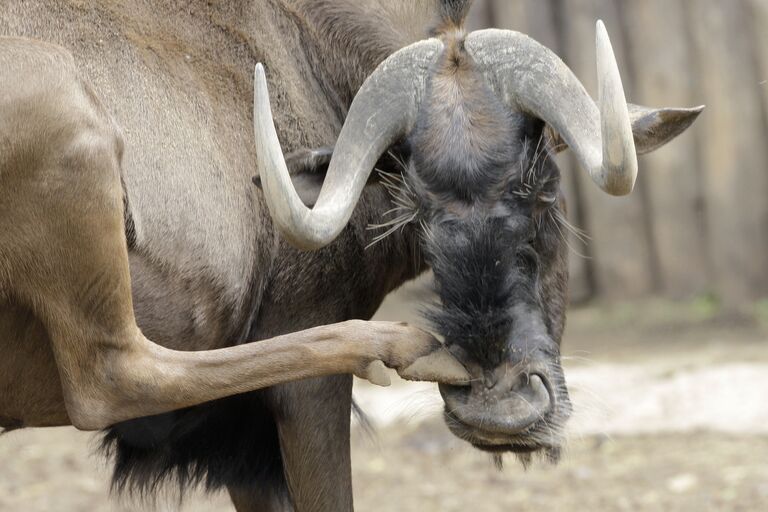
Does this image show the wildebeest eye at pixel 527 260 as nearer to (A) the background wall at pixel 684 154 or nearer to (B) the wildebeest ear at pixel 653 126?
(B) the wildebeest ear at pixel 653 126

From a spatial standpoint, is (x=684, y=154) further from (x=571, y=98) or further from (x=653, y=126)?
(x=571, y=98)

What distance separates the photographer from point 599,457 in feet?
25.4

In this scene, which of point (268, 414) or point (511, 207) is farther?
point (268, 414)

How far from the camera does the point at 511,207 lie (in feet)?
14.5

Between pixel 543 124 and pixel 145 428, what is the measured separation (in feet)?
6.14

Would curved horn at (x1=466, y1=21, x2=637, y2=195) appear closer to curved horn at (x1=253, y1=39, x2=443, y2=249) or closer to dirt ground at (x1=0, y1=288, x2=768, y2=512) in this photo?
curved horn at (x1=253, y1=39, x2=443, y2=249)

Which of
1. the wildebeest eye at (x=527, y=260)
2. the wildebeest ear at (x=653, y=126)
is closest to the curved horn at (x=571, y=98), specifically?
the wildebeest ear at (x=653, y=126)

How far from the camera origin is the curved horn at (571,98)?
397 cm

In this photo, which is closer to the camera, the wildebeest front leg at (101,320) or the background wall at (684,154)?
the wildebeest front leg at (101,320)

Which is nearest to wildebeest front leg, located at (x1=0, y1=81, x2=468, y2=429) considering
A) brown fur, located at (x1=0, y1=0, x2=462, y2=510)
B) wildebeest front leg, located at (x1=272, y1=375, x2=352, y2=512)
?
brown fur, located at (x1=0, y1=0, x2=462, y2=510)

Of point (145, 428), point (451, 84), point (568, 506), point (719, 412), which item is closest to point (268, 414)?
point (145, 428)

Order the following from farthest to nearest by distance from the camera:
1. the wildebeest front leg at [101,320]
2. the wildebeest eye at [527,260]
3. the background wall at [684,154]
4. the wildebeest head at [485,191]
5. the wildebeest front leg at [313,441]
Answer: the background wall at [684,154]
the wildebeest front leg at [313,441]
the wildebeest eye at [527,260]
the wildebeest head at [485,191]
the wildebeest front leg at [101,320]

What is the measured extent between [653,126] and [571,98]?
0.46m

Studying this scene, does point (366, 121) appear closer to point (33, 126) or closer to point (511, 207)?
point (511, 207)
